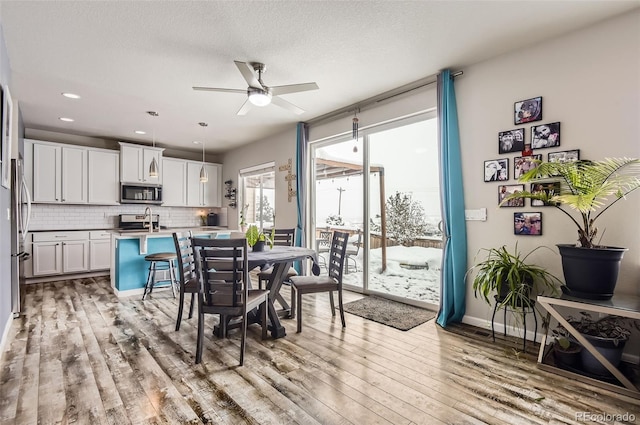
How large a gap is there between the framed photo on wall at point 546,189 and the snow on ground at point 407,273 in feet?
4.03

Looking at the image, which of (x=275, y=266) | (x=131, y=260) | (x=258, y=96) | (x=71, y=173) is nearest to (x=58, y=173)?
(x=71, y=173)

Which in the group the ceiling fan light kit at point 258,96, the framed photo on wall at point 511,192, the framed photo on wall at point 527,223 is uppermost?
the ceiling fan light kit at point 258,96

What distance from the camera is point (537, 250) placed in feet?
9.60

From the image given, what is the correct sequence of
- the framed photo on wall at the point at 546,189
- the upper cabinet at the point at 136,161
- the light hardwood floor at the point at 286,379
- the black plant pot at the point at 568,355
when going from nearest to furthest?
the light hardwood floor at the point at 286,379
the black plant pot at the point at 568,355
the framed photo on wall at the point at 546,189
the upper cabinet at the point at 136,161

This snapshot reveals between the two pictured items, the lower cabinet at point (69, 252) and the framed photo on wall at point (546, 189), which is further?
the lower cabinet at point (69, 252)

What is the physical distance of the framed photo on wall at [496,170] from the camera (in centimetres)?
309

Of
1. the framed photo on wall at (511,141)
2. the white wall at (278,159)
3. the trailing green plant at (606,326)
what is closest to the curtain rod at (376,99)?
the white wall at (278,159)

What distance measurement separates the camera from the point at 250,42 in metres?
2.89

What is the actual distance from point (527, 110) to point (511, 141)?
30cm

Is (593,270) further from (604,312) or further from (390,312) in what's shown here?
(390,312)

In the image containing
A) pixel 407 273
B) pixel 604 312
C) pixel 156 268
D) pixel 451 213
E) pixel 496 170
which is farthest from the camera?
pixel 156 268

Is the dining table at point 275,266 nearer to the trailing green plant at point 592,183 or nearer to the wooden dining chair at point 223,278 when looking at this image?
the wooden dining chair at point 223,278

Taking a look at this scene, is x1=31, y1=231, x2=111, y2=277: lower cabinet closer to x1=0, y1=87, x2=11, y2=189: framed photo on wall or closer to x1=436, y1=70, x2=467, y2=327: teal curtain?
x1=0, y1=87, x2=11, y2=189: framed photo on wall

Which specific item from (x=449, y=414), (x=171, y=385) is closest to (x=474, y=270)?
(x=449, y=414)
